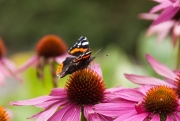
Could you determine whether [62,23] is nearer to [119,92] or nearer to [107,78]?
[107,78]

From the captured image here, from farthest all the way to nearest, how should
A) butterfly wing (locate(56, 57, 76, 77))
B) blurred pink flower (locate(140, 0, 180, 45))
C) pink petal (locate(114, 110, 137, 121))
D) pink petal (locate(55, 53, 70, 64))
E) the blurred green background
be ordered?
the blurred green background, pink petal (locate(55, 53, 70, 64)), blurred pink flower (locate(140, 0, 180, 45)), butterfly wing (locate(56, 57, 76, 77)), pink petal (locate(114, 110, 137, 121))

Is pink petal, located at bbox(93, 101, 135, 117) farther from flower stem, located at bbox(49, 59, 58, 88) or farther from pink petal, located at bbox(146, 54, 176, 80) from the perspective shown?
flower stem, located at bbox(49, 59, 58, 88)

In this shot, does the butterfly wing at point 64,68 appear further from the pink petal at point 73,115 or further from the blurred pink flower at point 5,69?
the blurred pink flower at point 5,69

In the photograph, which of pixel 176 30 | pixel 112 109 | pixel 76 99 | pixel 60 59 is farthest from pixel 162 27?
pixel 112 109

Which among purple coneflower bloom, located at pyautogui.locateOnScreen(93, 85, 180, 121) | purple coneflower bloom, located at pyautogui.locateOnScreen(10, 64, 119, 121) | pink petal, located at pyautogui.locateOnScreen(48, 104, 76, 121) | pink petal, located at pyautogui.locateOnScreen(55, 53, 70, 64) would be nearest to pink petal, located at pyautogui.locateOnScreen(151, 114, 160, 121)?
purple coneflower bloom, located at pyautogui.locateOnScreen(93, 85, 180, 121)

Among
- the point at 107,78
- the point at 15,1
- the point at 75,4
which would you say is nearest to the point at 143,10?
the point at 75,4

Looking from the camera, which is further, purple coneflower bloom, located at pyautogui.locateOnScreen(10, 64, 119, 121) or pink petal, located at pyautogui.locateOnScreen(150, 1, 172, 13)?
pink petal, located at pyautogui.locateOnScreen(150, 1, 172, 13)
